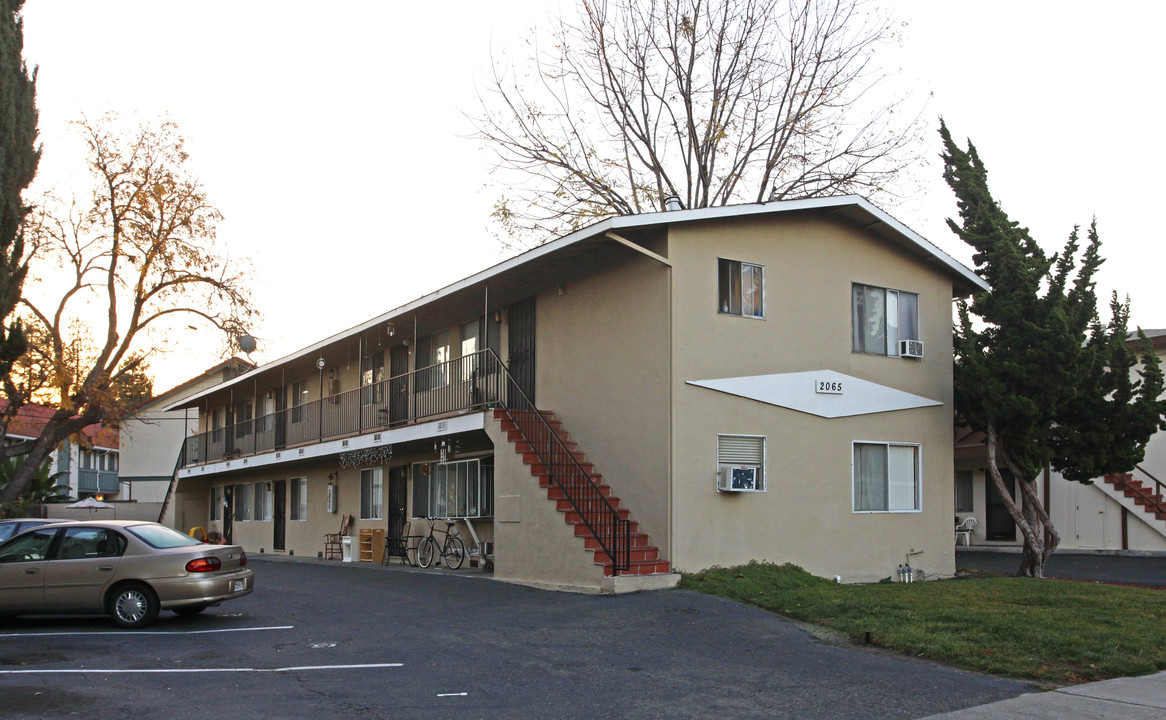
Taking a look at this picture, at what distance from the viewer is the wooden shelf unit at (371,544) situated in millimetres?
23375

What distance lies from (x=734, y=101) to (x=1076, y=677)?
20.1m

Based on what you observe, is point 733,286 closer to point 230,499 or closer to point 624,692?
point 624,692

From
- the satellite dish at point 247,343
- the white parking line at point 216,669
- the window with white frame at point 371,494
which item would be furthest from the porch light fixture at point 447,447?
the satellite dish at point 247,343

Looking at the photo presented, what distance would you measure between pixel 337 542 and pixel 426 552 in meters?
5.31

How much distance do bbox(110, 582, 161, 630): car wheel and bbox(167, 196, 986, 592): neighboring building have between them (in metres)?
5.64

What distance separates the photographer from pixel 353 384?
85.9 feet

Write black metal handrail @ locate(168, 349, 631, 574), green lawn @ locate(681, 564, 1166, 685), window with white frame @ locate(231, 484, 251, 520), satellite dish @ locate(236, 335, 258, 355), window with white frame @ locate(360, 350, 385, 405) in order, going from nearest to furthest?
green lawn @ locate(681, 564, 1166, 685) < black metal handrail @ locate(168, 349, 631, 574) < window with white frame @ locate(360, 350, 385, 405) < satellite dish @ locate(236, 335, 258, 355) < window with white frame @ locate(231, 484, 251, 520)

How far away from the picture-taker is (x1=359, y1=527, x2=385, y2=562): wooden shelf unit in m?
23.4

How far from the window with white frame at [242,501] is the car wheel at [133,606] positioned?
21.7 metres

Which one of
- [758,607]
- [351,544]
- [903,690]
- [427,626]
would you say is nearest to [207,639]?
[427,626]

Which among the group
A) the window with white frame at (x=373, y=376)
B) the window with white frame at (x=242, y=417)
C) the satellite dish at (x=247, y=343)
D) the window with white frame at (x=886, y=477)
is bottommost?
the window with white frame at (x=886, y=477)

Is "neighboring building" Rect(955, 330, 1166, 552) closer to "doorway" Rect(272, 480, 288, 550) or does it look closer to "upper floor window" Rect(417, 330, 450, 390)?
"upper floor window" Rect(417, 330, 450, 390)

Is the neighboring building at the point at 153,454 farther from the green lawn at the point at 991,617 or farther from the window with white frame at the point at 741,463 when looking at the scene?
the green lawn at the point at 991,617

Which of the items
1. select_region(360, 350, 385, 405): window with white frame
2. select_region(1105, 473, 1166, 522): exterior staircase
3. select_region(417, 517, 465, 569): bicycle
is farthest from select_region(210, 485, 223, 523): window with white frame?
select_region(1105, 473, 1166, 522): exterior staircase
